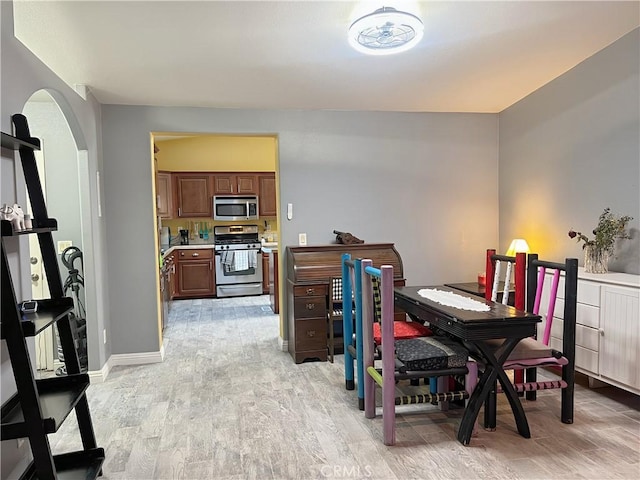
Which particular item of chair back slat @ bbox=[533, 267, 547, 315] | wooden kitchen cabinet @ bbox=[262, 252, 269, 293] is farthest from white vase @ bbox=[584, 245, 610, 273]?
wooden kitchen cabinet @ bbox=[262, 252, 269, 293]

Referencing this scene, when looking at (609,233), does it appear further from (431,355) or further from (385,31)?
(385,31)

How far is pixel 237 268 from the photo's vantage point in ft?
24.5

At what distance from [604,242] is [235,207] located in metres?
5.83

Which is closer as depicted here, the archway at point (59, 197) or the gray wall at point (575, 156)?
the gray wall at point (575, 156)

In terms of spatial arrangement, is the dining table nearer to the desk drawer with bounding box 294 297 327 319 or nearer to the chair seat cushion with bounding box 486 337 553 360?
the chair seat cushion with bounding box 486 337 553 360

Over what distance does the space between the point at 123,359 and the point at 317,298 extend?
72.4 inches

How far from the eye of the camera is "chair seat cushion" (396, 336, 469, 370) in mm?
2508

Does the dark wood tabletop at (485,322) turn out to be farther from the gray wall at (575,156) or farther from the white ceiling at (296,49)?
the white ceiling at (296,49)

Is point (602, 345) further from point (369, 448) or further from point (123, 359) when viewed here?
point (123, 359)

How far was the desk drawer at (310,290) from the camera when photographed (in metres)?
3.98

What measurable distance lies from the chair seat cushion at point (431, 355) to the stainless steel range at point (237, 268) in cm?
511

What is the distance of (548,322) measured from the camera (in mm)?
2824

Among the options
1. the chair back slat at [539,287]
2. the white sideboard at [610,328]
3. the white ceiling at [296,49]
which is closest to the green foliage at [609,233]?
the white sideboard at [610,328]

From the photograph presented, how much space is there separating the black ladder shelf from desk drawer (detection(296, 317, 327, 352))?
1961 millimetres
